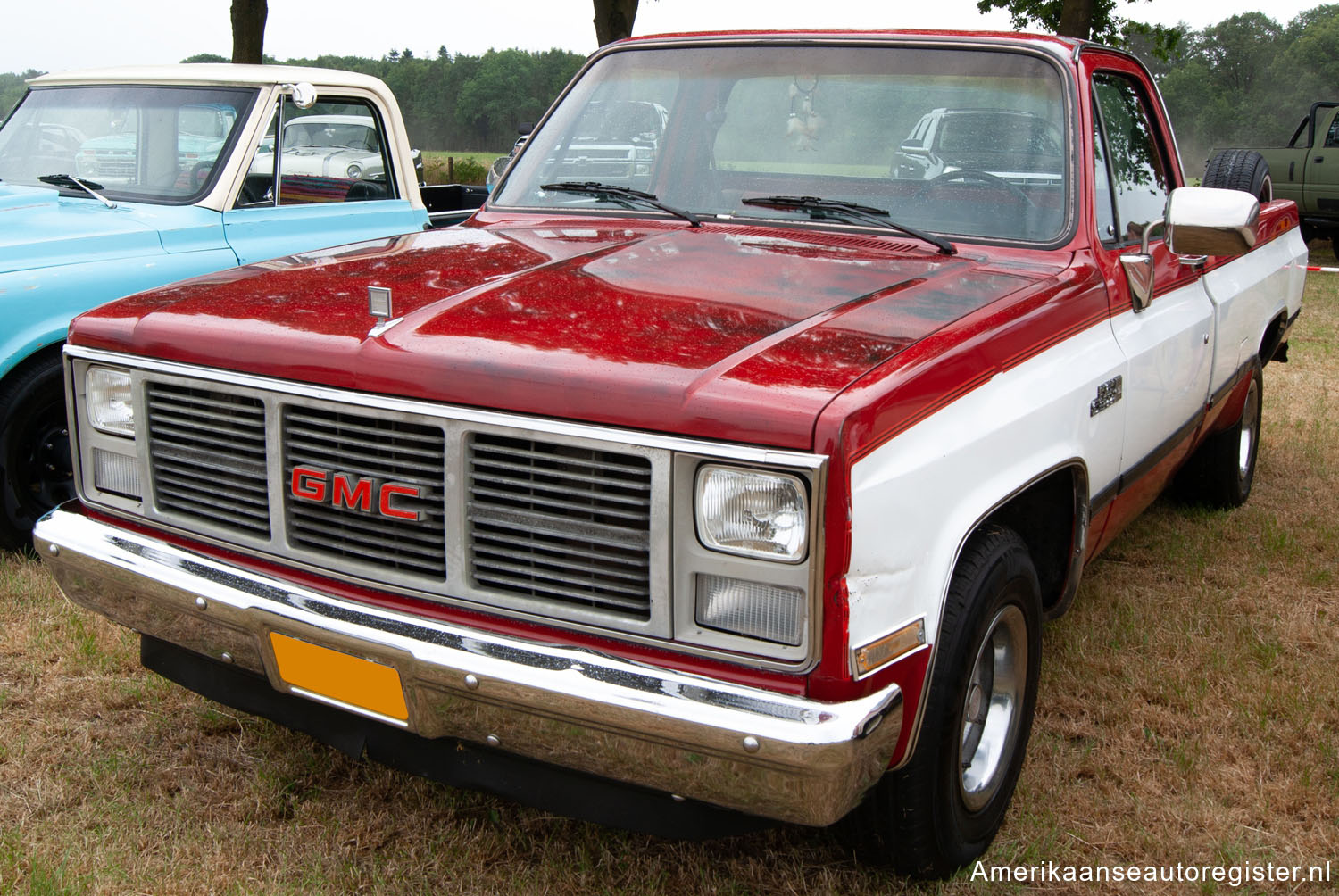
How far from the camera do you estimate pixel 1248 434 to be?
5.17 meters

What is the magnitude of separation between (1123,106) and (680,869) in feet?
8.80

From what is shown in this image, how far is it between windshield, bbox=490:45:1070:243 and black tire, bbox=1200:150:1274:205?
2.00 metres

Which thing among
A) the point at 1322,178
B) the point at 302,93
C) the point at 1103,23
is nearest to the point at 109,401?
the point at 302,93

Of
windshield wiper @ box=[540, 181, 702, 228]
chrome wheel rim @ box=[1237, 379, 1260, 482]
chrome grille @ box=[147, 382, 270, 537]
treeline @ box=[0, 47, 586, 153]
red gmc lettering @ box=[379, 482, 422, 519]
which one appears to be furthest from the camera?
treeline @ box=[0, 47, 586, 153]

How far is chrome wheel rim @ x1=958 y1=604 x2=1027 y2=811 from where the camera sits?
8.45 ft

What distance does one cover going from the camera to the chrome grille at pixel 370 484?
218 centimetres

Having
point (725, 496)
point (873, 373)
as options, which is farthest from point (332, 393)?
point (873, 373)

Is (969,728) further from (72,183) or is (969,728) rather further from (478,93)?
(478,93)

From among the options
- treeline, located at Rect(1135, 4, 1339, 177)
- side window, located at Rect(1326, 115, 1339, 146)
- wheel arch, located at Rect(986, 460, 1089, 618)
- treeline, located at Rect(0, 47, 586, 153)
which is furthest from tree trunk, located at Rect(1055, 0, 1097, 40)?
treeline, located at Rect(0, 47, 586, 153)

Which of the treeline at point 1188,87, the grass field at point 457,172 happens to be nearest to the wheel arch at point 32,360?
the grass field at point 457,172

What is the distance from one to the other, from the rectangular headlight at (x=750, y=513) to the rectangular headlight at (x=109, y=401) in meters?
1.44

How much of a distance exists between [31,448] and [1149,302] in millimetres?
3773

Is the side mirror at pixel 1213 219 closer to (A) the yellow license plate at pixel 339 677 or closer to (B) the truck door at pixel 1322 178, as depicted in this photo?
(A) the yellow license plate at pixel 339 677

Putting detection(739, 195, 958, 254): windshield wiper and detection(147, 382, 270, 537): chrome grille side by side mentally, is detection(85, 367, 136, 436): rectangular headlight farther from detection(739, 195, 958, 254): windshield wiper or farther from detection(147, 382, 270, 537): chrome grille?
detection(739, 195, 958, 254): windshield wiper
